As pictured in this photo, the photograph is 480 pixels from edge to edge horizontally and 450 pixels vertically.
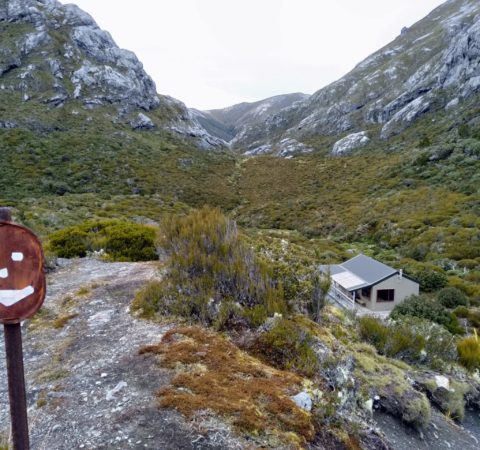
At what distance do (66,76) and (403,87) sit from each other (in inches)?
2878

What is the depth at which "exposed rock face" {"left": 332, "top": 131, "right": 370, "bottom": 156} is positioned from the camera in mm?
71438

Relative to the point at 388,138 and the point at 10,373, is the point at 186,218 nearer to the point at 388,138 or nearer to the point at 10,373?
the point at 10,373

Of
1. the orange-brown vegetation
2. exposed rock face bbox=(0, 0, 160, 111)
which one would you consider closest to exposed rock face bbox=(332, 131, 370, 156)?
exposed rock face bbox=(0, 0, 160, 111)

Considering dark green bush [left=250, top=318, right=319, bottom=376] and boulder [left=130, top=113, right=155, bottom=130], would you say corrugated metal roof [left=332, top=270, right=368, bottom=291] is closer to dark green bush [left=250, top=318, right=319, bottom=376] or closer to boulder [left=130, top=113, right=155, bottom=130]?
dark green bush [left=250, top=318, right=319, bottom=376]

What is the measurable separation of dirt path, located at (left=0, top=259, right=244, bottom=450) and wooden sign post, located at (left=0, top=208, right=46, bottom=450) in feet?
5.09

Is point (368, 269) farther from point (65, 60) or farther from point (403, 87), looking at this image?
point (403, 87)

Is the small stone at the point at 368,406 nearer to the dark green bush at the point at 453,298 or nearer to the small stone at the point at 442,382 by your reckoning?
the small stone at the point at 442,382

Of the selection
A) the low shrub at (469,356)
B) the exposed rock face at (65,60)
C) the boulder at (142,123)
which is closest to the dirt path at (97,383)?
the low shrub at (469,356)

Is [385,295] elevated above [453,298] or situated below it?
below

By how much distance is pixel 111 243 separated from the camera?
12.0 m


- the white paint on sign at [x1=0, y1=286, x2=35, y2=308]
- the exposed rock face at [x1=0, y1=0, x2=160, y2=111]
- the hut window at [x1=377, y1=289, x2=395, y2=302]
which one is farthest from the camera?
the exposed rock face at [x1=0, y1=0, x2=160, y2=111]

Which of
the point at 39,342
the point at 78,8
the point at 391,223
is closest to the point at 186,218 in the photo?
the point at 39,342

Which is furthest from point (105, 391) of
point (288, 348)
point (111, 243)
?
point (111, 243)

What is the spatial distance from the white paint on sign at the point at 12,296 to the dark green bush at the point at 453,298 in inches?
Result: 875
